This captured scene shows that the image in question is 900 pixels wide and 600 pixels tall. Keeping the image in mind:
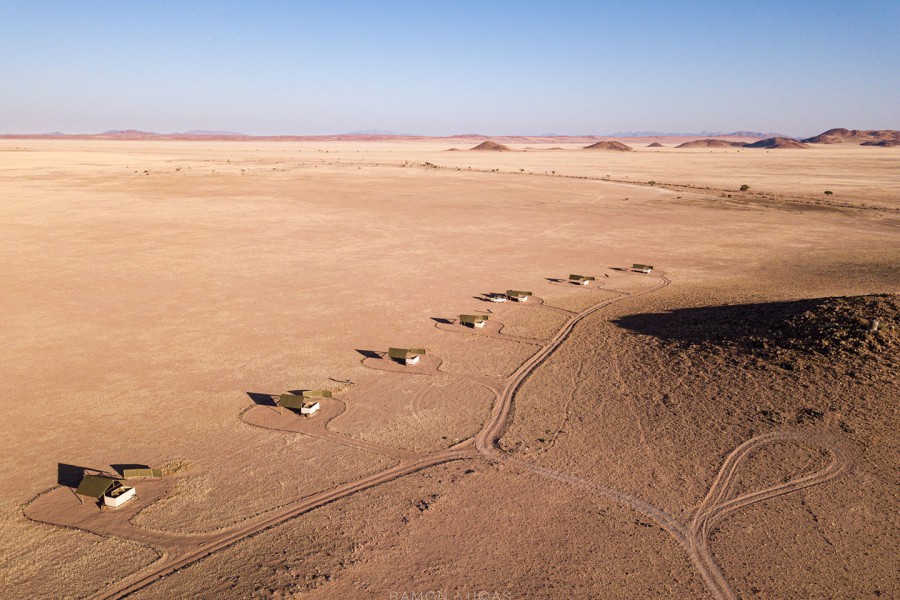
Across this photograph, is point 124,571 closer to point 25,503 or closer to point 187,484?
point 187,484

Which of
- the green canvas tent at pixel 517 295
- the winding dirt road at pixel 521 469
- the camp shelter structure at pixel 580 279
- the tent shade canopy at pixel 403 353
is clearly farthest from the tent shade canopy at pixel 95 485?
the camp shelter structure at pixel 580 279

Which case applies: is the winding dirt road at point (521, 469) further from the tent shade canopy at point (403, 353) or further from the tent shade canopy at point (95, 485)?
the tent shade canopy at point (403, 353)

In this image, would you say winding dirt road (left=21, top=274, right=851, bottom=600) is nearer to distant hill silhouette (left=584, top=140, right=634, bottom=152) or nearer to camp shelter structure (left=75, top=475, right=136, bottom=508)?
camp shelter structure (left=75, top=475, right=136, bottom=508)

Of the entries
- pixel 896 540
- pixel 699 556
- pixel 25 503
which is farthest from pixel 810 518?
pixel 25 503

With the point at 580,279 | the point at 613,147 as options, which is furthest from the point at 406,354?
the point at 613,147

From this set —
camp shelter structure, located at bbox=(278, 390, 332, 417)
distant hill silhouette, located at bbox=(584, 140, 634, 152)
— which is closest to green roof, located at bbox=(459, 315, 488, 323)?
camp shelter structure, located at bbox=(278, 390, 332, 417)

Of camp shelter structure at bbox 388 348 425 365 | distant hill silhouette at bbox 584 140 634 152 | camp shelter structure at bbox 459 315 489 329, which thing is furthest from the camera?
distant hill silhouette at bbox 584 140 634 152
